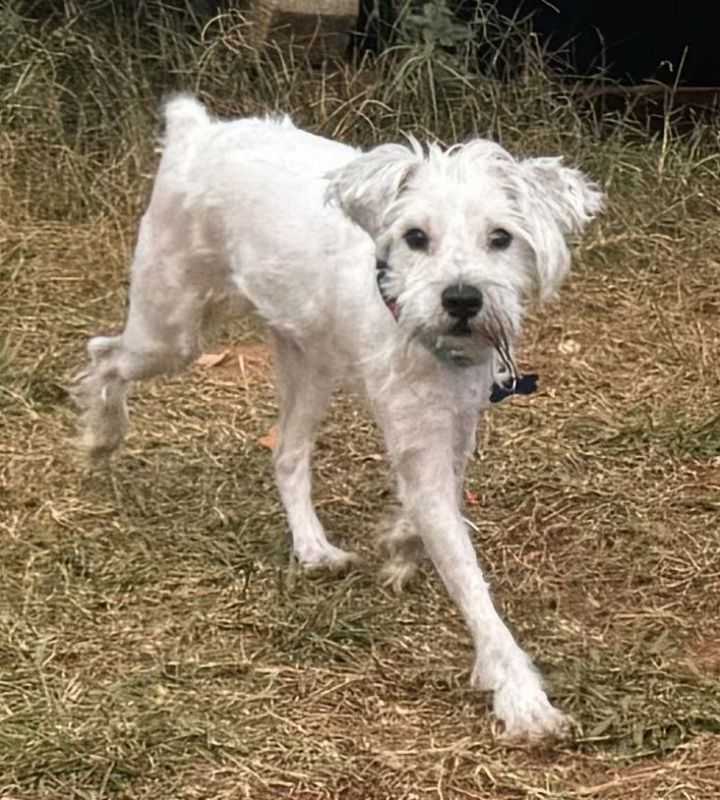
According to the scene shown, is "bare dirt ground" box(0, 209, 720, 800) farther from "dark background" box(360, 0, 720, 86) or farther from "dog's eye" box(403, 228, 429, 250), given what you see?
"dark background" box(360, 0, 720, 86)

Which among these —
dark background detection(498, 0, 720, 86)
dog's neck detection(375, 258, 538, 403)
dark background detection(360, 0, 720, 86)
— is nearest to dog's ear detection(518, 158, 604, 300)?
dog's neck detection(375, 258, 538, 403)

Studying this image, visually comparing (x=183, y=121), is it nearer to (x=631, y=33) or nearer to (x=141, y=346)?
(x=141, y=346)

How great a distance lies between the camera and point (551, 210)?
4.03 m

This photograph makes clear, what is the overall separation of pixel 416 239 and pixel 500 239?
185 millimetres

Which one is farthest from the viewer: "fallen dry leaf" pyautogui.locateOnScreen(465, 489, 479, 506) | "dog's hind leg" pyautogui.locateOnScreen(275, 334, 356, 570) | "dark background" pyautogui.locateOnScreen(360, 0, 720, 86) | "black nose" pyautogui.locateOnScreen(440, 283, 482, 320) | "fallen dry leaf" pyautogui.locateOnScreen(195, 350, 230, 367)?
"dark background" pyautogui.locateOnScreen(360, 0, 720, 86)

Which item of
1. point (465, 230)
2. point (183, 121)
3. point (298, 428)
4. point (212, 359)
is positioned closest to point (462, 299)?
point (465, 230)

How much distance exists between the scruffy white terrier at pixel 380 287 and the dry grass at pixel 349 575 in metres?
0.19

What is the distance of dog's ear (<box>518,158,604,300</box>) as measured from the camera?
3.96m

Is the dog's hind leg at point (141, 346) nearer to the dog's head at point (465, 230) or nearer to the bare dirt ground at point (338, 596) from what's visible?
the bare dirt ground at point (338, 596)

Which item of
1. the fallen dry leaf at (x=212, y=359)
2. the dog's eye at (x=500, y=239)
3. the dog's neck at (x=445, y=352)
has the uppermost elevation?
the dog's eye at (x=500, y=239)

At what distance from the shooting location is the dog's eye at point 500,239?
3943 millimetres

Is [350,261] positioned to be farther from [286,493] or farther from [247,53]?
[247,53]

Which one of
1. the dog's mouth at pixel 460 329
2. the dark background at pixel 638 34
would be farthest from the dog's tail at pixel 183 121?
the dark background at pixel 638 34

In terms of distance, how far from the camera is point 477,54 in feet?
27.0
